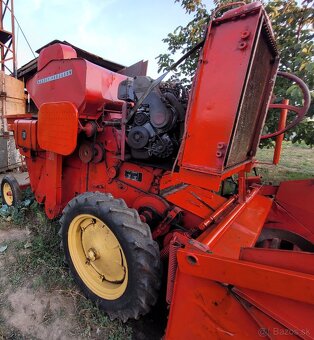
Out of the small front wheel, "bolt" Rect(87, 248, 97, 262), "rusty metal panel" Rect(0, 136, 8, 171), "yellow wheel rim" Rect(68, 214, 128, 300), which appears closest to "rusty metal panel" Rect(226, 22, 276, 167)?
"yellow wheel rim" Rect(68, 214, 128, 300)

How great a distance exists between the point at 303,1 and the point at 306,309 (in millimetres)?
3105

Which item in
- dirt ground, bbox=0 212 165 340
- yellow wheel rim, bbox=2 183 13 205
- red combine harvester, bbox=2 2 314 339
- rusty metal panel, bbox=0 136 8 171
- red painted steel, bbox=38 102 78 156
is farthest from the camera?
rusty metal panel, bbox=0 136 8 171

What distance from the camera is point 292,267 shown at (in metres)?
1.19

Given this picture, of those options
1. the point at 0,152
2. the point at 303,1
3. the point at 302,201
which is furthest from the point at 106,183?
the point at 0,152

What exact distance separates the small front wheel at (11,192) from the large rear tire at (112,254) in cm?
200

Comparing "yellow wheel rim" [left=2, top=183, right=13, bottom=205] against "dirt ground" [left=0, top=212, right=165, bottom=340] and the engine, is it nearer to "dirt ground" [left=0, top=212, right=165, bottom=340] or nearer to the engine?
"dirt ground" [left=0, top=212, right=165, bottom=340]

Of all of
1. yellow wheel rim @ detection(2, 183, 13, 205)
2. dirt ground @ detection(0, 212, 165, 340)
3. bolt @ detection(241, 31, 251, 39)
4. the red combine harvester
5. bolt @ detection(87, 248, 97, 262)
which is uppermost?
bolt @ detection(241, 31, 251, 39)

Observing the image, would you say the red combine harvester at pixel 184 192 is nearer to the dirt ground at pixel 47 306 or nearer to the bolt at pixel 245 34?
the bolt at pixel 245 34

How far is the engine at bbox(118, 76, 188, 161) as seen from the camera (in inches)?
83.0

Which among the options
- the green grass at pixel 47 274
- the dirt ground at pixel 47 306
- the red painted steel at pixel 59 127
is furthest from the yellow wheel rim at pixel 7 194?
the red painted steel at pixel 59 127

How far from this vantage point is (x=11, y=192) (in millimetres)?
3885

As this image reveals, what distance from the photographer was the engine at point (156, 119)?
2.11m

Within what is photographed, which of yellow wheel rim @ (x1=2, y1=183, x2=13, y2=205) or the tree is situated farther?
yellow wheel rim @ (x1=2, y1=183, x2=13, y2=205)

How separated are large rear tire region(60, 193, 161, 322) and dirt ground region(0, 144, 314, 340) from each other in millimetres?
135
